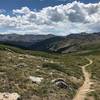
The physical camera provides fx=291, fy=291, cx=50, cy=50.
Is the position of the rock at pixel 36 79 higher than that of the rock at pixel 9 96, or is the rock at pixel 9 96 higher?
the rock at pixel 9 96

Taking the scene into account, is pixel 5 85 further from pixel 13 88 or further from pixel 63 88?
pixel 63 88

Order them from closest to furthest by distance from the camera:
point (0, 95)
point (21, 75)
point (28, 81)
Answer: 1. point (0, 95)
2. point (28, 81)
3. point (21, 75)

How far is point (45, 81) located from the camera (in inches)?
2041

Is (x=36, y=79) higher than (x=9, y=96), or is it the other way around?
(x=9, y=96)

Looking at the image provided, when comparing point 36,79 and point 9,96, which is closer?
point 9,96

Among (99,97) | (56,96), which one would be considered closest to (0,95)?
(56,96)

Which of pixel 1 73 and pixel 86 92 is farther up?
pixel 1 73

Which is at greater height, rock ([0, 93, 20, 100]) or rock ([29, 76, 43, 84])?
rock ([0, 93, 20, 100])

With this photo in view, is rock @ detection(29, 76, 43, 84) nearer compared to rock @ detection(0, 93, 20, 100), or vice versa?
rock @ detection(0, 93, 20, 100)

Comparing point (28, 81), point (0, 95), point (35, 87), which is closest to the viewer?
point (0, 95)

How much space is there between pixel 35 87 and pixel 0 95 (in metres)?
8.45

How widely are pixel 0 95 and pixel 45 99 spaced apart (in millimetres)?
6624

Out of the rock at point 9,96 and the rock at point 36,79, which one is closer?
the rock at point 9,96

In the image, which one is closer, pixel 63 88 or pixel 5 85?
pixel 5 85
